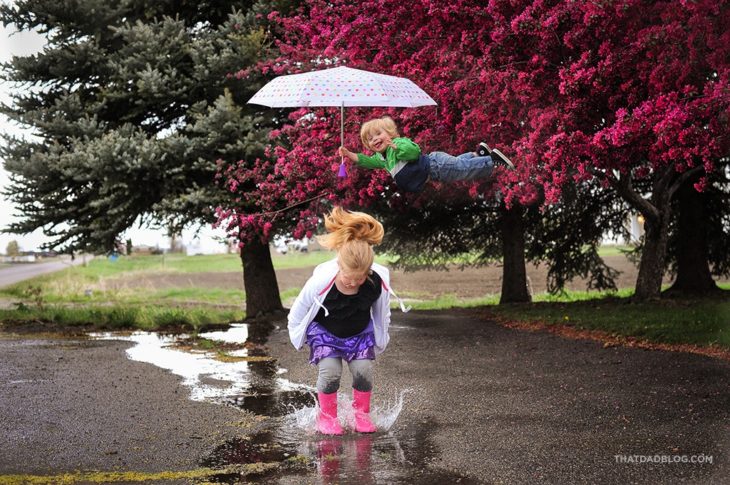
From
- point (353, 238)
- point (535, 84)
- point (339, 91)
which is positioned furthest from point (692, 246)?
point (353, 238)

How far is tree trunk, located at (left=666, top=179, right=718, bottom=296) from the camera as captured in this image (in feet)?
51.8

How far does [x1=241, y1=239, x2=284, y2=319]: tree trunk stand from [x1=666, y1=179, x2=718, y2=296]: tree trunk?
311 inches

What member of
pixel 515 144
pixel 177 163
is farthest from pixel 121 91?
pixel 515 144

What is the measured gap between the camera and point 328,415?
618cm

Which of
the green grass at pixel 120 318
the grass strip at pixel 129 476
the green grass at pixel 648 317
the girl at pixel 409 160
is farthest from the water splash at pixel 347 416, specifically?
the green grass at pixel 120 318

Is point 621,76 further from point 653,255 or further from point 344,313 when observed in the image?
point 344,313

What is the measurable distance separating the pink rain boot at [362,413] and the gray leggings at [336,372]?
0.37 feet

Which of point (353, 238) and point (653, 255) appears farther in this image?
point (653, 255)

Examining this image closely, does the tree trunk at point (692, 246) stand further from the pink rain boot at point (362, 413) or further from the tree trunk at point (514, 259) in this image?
the pink rain boot at point (362, 413)

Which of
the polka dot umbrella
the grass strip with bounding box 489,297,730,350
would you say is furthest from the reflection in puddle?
the grass strip with bounding box 489,297,730,350

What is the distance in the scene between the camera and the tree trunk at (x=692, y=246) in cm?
1577

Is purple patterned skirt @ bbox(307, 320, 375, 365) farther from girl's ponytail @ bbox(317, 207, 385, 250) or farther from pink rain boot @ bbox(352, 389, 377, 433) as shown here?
girl's ponytail @ bbox(317, 207, 385, 250)

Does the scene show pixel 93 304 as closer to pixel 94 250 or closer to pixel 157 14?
pixel 94 250

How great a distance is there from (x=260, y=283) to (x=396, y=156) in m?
9.63
